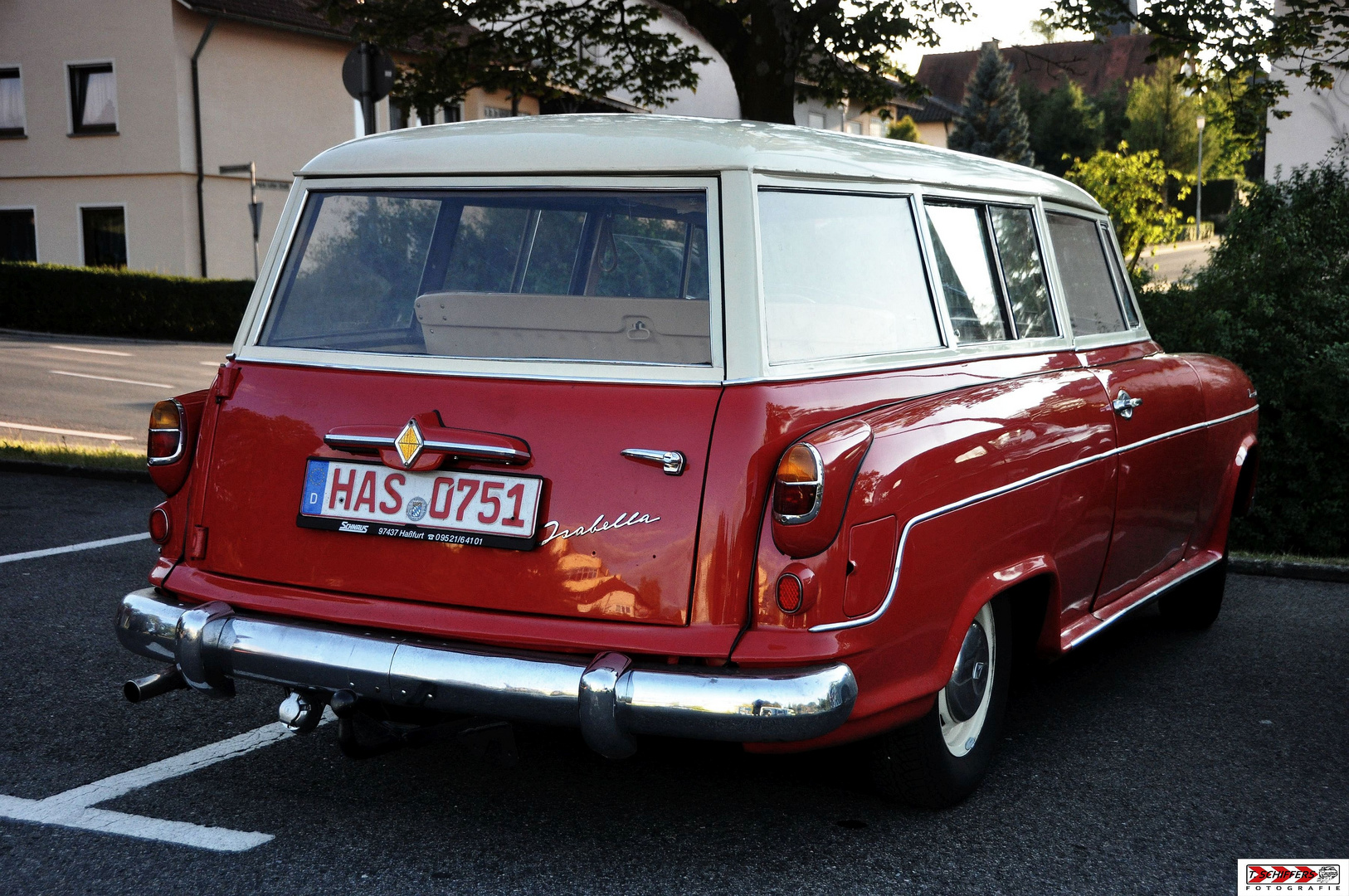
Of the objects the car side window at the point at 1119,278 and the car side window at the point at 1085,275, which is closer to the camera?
the car side window at the point at 1085,275

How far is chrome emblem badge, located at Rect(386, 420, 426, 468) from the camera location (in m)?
3.30

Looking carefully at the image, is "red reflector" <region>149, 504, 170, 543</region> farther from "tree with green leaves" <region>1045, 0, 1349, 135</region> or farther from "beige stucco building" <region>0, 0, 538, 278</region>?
"beige stucco building" <region>0, 0, 538, 278</region>

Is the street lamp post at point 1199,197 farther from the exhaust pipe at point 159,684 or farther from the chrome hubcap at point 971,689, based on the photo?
the exhaust pipe at point 159,684

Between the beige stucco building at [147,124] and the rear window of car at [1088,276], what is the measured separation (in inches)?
1020

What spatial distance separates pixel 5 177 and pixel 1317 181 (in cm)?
2856

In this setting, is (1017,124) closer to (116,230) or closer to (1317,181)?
(116,230)

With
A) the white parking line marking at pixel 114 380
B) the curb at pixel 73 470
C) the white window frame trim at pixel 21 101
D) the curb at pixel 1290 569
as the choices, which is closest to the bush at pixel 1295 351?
the curb at pixel 1290 569

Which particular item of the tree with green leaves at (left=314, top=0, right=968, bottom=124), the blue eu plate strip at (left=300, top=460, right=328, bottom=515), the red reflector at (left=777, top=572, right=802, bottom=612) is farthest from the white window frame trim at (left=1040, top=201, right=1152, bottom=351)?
the tree with green leaves at (left=314, top=0, right=968, bottom=124)

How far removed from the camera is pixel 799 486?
3.08 metres

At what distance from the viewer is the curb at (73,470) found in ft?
29.7

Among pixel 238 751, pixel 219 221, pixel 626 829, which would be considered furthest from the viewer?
pixel 219 221

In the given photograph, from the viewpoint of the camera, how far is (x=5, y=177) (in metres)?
29.8

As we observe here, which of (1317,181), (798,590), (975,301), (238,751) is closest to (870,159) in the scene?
(975,301)

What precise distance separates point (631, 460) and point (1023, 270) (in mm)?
1947
